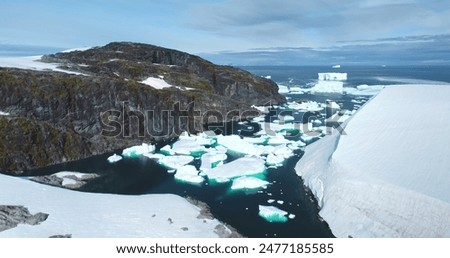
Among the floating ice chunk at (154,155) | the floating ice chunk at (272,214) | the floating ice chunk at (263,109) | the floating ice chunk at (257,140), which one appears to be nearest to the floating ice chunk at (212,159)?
the floating ice chunk at (154,155)

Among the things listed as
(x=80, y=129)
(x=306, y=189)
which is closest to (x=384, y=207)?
(x=306, y=189)

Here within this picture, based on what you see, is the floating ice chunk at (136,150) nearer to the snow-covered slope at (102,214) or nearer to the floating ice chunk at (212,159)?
the floating ice chunk at (212,159)

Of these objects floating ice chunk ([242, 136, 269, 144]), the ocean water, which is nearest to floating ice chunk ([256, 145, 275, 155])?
the ocean water

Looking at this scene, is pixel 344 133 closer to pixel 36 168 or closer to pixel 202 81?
pixel 36 168

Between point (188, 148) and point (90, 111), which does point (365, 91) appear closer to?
point (188, 148)

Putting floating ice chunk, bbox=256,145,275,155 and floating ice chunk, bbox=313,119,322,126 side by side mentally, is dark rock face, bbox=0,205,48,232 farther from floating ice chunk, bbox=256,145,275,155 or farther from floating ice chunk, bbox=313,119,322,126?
floating ice chunk, bbox=313,119,322,126

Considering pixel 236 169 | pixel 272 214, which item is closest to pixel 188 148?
pixel 236 169
